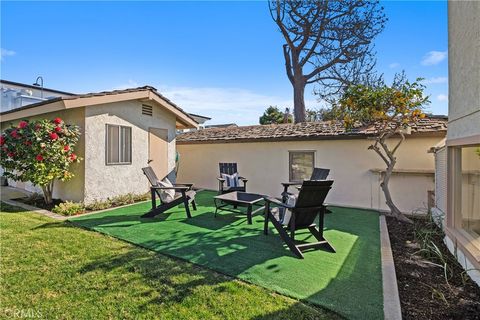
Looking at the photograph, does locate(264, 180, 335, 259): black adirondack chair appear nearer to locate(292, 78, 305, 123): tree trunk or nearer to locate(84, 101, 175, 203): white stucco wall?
locate(84, 101, 175, 203): white stucco wall

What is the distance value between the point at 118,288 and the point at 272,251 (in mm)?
2545

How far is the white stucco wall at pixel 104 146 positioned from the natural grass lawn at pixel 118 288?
3.59 meters

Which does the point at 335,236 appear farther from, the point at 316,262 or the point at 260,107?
the point at 260,107

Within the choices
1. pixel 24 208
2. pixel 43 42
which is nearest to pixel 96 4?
pixel 43 42

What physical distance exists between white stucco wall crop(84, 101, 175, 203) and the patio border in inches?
315

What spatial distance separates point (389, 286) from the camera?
141 inches

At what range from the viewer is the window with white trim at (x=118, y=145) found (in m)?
8.84

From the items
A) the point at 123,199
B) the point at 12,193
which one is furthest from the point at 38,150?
the point at 12,193

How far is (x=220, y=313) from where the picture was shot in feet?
9.65

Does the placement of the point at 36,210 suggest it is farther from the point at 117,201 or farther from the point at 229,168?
the point at 229,168

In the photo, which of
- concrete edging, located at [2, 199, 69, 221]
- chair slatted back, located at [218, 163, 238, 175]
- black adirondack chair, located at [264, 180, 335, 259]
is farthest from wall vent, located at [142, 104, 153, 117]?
black adirondack chair, located at [264, 180, 335, 259]

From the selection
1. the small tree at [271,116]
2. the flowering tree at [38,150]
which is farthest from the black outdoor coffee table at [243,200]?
the small tree at [271,116]

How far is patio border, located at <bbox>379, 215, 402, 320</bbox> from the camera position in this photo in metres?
3.00

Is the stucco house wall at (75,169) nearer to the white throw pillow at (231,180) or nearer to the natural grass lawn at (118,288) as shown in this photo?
the natural grass lawn at (118,288)
